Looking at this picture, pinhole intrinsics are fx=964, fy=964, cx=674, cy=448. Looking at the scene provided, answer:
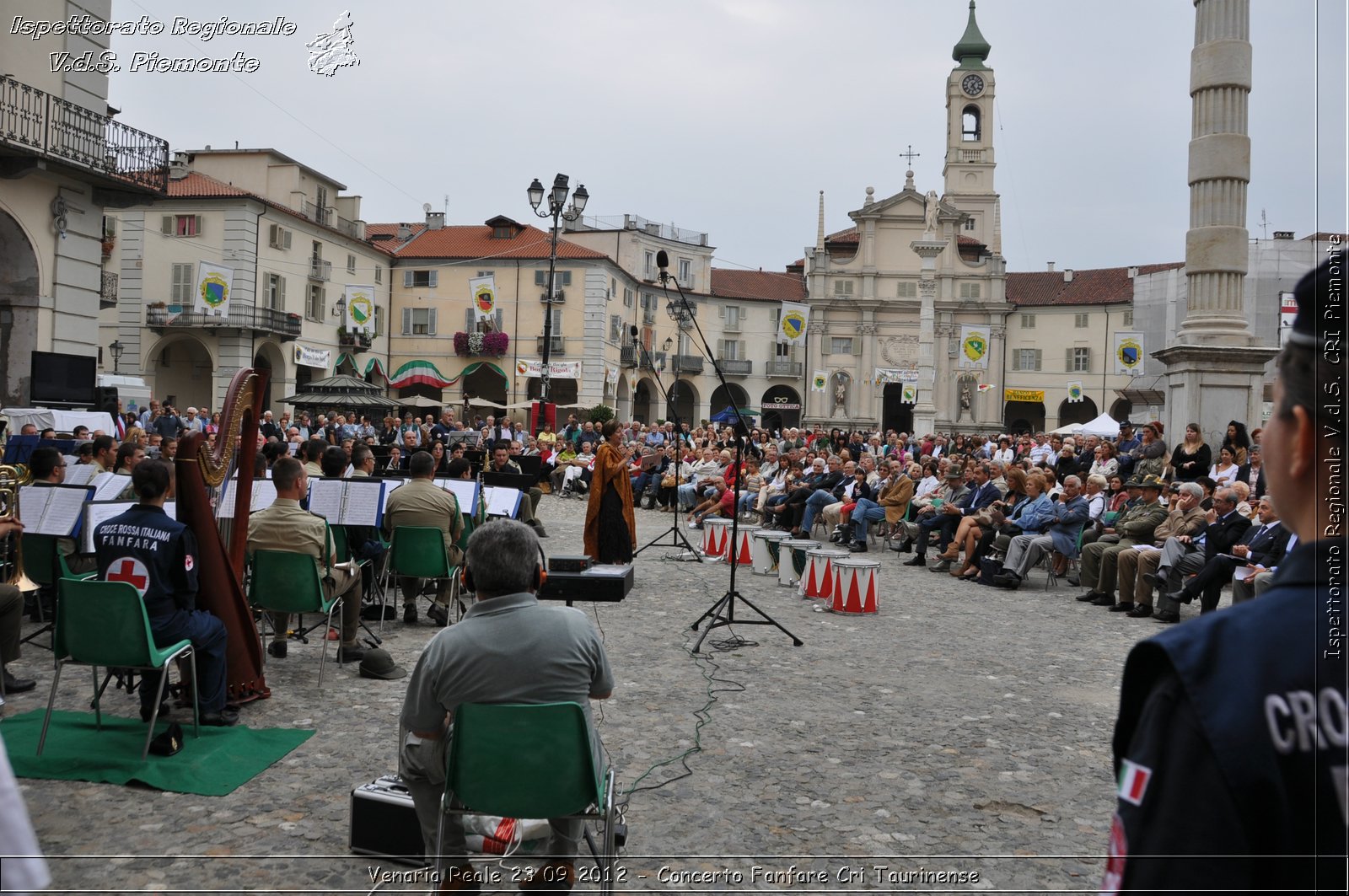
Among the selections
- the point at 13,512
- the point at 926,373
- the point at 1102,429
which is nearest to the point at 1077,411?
the point at 926,373

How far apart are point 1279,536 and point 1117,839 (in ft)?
29.7

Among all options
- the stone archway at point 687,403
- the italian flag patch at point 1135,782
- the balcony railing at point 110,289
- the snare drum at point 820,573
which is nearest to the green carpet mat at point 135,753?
the italian flag patch at point 1135,782

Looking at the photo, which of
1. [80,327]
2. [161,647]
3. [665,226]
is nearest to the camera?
[161,647]

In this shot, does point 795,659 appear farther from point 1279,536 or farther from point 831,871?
point 1279,536

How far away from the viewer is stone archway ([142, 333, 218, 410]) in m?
39.6

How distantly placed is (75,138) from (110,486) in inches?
353

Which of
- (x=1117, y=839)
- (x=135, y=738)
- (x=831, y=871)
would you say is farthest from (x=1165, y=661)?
(x=135, y=738)

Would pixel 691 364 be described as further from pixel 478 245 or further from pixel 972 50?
pixel 972 50

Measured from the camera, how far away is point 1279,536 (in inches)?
345

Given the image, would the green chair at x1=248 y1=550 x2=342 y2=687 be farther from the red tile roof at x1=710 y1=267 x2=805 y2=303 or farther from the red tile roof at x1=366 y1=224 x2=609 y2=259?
the red tile roof at x1=710 y1=267 x2=805 y2=303

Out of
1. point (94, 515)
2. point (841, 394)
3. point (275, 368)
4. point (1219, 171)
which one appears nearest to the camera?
point (94, 515)

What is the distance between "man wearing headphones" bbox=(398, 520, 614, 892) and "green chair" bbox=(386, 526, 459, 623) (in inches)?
182

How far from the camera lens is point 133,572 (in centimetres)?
507

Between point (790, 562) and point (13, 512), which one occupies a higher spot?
point (13, 512)
